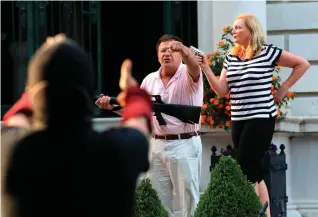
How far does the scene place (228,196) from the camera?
202 inches

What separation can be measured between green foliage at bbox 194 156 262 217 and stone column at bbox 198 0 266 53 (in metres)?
3.80

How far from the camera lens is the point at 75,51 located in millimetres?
2680

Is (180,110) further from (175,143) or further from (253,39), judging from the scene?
(253,39)

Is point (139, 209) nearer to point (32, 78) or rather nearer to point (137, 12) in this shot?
point (32, 78)

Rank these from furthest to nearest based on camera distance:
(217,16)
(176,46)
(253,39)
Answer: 1. (217,16)
2. (253,39)
3. (176,46)

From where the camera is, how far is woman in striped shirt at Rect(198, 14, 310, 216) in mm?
6160

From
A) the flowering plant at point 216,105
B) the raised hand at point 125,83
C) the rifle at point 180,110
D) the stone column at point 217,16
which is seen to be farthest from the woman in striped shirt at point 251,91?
the raised hand at point 125,83

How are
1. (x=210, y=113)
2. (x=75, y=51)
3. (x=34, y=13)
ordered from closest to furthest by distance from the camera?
(x=75, y=51), (x=210, y=113), (x=34, y=13)

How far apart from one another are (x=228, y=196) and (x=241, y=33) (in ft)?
5.28

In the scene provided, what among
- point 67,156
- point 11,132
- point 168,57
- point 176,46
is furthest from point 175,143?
point 67,156

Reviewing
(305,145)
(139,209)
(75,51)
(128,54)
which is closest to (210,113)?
(305,145)

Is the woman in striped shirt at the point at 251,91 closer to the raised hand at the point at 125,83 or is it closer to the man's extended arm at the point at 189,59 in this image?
the man's extended arm at the point at 189,59

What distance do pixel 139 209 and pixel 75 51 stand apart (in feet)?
8.46

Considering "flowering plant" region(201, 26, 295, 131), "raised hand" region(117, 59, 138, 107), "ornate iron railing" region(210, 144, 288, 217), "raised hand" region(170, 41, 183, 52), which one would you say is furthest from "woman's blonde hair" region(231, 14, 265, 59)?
"raised hand" region(117, 59, 138, 107)
